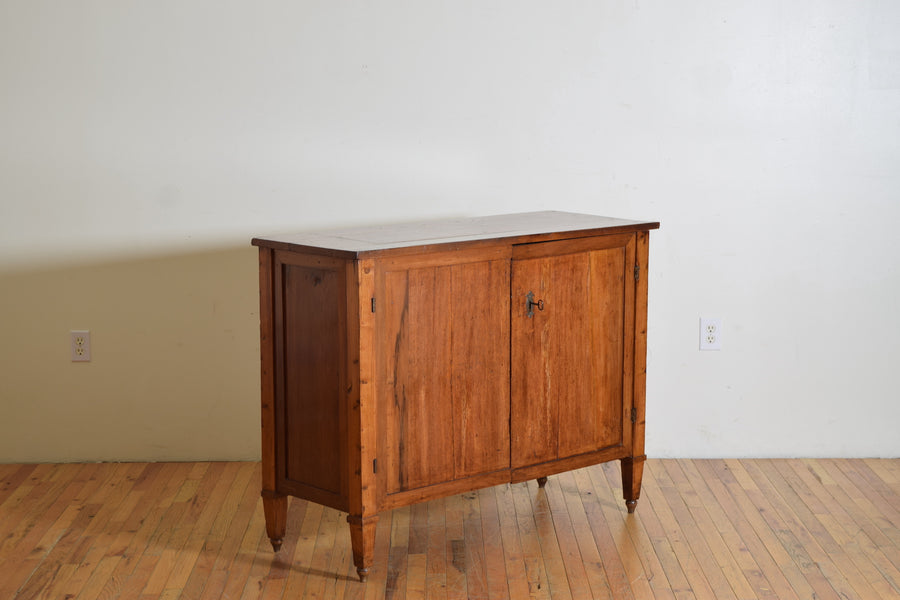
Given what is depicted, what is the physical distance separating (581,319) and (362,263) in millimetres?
682

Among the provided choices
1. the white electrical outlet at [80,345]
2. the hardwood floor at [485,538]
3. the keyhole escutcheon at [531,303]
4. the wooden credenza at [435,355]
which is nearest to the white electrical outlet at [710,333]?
the hardwood floor at [485,538]

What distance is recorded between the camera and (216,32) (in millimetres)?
3033

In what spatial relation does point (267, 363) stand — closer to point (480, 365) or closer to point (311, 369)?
point (311, 369)

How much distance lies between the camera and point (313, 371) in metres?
2.38

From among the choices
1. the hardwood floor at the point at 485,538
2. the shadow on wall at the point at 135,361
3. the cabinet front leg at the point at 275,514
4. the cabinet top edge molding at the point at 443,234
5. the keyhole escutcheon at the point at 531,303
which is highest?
the cabinet top edge molding at the point at 443,234

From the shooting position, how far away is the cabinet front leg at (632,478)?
2.80 m

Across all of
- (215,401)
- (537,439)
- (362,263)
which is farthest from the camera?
(215,401)

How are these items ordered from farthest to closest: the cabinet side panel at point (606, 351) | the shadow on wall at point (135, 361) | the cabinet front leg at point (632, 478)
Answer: the shadow on wall at point (135, 361) → the cabinet front leg at point (632, 478) → the cabinet side panel at point (606, 351)

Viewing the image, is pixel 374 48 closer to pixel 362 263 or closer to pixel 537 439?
pixel 362 263

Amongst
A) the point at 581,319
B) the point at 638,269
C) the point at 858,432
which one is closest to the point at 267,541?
the point at 581,319

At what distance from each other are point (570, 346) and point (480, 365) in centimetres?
28

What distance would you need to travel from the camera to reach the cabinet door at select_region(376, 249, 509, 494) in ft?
7.64

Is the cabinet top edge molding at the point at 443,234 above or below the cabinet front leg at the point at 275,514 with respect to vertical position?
above

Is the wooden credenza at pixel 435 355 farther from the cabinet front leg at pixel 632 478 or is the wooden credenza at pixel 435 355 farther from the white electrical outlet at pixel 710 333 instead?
the white electrical outlet at pixel 710 333
